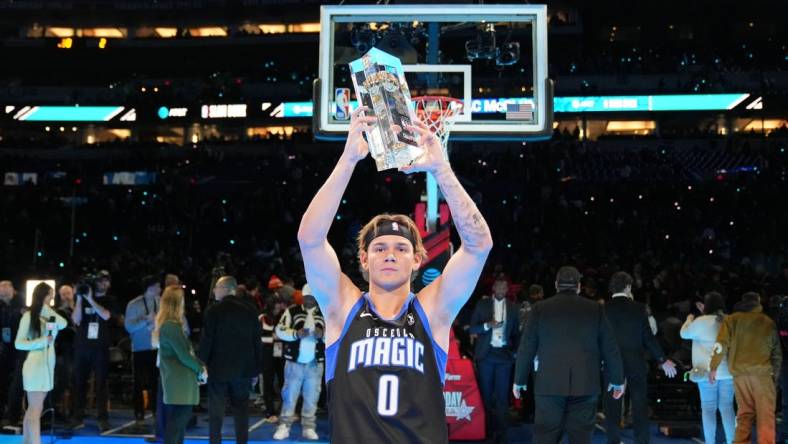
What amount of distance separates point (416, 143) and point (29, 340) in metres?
6.69

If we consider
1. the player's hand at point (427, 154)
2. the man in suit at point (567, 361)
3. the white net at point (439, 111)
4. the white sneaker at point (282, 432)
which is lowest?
the white sneaker at point (282, 432)

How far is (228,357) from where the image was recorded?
28.2 feet

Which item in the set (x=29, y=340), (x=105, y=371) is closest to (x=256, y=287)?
(x=105, y=371)

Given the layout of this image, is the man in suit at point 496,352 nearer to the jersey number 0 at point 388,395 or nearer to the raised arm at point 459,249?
the raised arm at point 459,249

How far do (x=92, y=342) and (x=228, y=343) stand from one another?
267 cm

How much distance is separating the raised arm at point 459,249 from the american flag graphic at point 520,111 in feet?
17.2

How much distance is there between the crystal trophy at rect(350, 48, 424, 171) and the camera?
10.8 feet

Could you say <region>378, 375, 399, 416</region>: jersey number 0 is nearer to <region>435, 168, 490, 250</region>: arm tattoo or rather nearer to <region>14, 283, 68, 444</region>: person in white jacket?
<region>435, 168, 490, 250</region>: arm tattoo

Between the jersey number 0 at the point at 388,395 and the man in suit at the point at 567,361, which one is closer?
the jersey number 0 at the point at 388,395

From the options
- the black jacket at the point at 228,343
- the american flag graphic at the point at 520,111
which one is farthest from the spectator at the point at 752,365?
the black jacket at the point at 228,343

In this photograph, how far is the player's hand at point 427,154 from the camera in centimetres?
323

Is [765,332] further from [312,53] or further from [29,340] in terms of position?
[312,53]

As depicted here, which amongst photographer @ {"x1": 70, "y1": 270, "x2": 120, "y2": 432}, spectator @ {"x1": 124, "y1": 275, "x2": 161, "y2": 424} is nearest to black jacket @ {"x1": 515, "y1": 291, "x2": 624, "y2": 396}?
spectator @ {"x1": 124, "y1": 275, "x2": 161, "y2": 424}

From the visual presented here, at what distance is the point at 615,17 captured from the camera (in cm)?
3725
